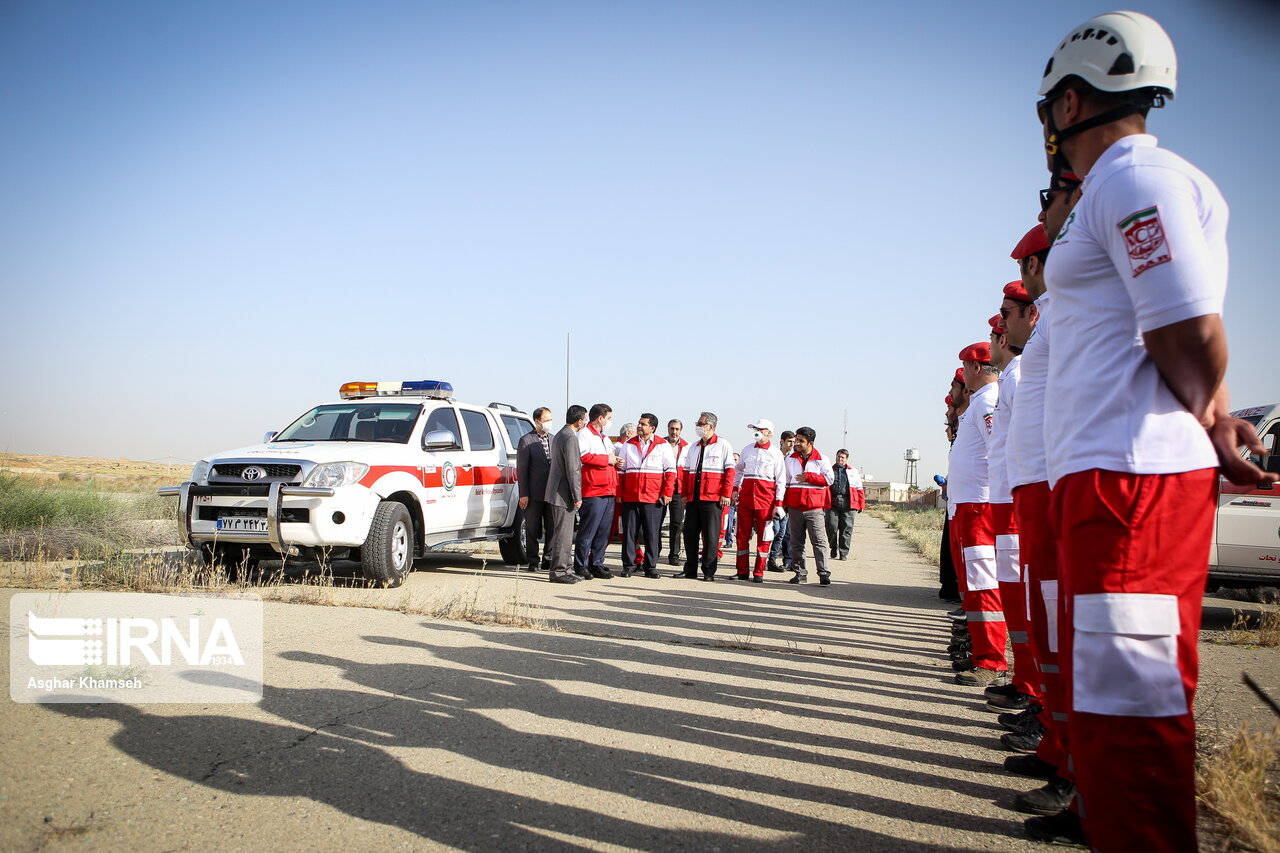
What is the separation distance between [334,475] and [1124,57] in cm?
773

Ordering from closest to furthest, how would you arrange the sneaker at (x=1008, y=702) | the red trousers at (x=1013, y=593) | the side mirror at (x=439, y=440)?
the red trousers at (x=1013, y=593)
the sneaker at (x=1008, y=702)
the side mirror at (x=439, y=440)

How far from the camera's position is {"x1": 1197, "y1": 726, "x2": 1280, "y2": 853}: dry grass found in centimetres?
281

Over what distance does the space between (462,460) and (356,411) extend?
136 centimetres

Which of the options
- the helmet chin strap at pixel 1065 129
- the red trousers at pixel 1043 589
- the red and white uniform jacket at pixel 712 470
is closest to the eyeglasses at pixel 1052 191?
the helmet chin strap at pixel 1065 129

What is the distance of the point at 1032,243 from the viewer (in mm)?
3391

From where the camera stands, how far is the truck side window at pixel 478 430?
11.0 m

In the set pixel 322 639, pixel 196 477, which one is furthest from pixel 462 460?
pixel 322 639

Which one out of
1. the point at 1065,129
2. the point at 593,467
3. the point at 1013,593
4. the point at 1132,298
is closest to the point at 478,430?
the point at 593,467

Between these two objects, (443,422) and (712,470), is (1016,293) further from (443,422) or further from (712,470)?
(712,470)

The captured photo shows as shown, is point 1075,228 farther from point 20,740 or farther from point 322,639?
point 322,639

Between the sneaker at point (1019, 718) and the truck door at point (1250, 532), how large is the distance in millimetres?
6007

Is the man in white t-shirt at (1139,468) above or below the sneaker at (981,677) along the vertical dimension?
above

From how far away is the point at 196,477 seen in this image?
8.52 meters

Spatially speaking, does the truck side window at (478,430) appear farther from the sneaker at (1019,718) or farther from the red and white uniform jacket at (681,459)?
the sneaker at (1019,718)
